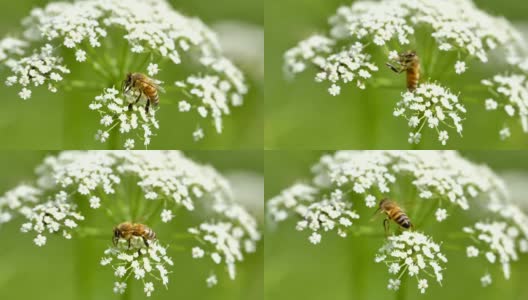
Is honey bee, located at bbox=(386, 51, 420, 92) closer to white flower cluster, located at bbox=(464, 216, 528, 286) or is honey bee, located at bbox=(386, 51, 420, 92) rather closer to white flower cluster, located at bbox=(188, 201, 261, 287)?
white flower cluster, located at bbox=(464, 216, 528, 286)

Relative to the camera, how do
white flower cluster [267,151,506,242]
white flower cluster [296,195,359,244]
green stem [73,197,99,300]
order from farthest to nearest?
green stem [73,197,99,300]
white flower cluster [267,151,506,242]
white flower cluster [296,195,359,244]

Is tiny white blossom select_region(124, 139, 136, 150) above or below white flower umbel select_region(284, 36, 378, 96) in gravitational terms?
below

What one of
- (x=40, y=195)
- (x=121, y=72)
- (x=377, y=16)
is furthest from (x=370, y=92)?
(x=40, y=195)

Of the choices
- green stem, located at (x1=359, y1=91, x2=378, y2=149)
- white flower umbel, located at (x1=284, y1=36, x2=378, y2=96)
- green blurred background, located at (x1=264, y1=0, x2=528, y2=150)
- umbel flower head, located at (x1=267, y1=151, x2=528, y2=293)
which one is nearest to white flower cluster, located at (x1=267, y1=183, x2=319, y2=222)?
umbel flower head, located at (x1=267, y1=151, x2=528, y2=293)

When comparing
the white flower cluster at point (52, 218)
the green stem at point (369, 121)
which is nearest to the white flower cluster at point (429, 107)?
the green stem at point (369, 121)

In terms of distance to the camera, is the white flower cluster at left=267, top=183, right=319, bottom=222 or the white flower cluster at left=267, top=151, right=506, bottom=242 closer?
the white flower cluster at left=267, top=151, right=506, bottom=242

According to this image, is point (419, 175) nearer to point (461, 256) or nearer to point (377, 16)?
point (377, 16)

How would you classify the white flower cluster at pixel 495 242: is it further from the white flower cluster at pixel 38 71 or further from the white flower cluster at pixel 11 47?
the white flower cluster at pixel 11 47
